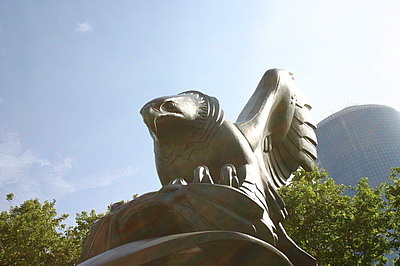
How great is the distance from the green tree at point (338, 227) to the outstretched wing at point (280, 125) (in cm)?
658

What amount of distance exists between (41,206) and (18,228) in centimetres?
189

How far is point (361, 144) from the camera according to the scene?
57.8m

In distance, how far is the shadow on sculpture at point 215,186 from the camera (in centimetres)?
237

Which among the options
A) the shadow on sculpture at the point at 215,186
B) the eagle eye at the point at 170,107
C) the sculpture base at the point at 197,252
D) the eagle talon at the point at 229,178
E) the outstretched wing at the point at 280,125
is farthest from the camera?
the outstretched wing at the point at 280,125

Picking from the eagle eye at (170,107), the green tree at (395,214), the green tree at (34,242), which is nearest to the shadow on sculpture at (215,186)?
the eagle eye at (170,107)

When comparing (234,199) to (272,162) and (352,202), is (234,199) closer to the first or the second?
(272,162)

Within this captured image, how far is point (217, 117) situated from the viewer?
390cm

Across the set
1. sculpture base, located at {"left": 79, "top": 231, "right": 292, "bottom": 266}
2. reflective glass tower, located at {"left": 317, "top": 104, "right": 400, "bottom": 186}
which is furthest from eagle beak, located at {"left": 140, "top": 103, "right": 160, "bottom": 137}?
reflective glass tower, located at {"left": 317, "top": 104, "right": 400, "bottom": 186}

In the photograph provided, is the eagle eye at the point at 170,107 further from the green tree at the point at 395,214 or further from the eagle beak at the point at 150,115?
the green tree at the point at 395,214

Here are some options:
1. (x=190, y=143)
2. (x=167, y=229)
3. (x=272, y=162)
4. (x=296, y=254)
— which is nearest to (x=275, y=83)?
(x=272, y=162)

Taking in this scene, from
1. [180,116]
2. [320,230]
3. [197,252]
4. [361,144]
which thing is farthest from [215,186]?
[361,144]

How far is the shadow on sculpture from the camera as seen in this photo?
2367 mm

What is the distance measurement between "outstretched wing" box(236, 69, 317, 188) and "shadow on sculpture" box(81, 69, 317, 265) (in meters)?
0.01

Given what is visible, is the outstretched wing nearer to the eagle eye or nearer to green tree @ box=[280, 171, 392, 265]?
the eagle eye
